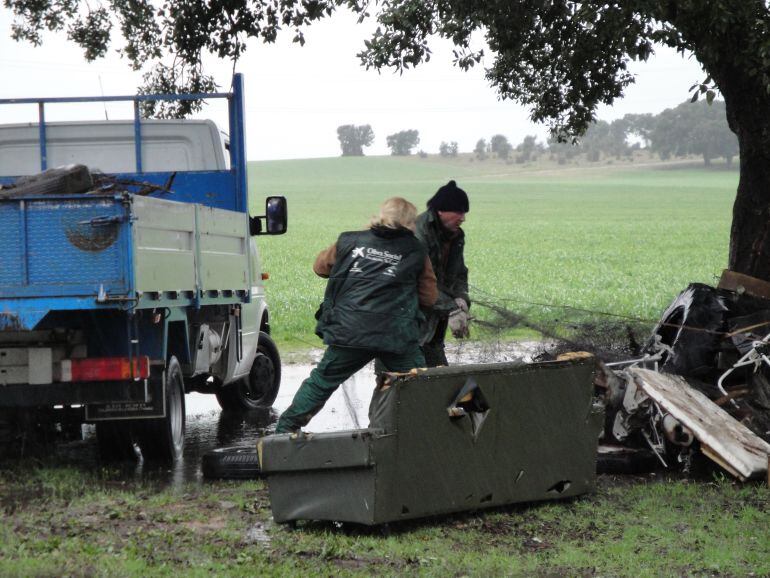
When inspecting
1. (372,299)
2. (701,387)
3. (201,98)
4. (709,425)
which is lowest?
(709,425)

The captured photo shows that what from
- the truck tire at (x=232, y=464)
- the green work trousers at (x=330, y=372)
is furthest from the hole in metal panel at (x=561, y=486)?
the truck tire at (x=232, y=464)

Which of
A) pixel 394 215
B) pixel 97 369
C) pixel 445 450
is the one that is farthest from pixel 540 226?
pixel 445 450

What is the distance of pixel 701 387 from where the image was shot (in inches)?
345

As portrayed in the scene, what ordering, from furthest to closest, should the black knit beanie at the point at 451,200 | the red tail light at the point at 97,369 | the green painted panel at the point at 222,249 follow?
1. the green painted panel at the point at 222,249
2. the black knit beanie at the point at 451,200
3. the red tail light at the point at 97,369

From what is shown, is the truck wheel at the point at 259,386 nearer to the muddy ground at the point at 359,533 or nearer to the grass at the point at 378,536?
the muddy ground at the point at 359,533

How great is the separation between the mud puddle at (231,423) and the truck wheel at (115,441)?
9 centimetres

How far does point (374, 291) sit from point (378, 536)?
5.06 ft

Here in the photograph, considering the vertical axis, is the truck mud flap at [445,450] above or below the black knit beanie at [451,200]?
below

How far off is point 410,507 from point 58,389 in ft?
8.94

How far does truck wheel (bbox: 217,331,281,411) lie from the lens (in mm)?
11797

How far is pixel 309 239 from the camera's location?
5147 centimetres

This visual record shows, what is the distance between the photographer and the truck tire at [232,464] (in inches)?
310

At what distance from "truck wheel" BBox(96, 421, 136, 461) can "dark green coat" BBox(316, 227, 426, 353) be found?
209cm

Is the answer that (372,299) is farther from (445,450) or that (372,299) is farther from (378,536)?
(378,536)
